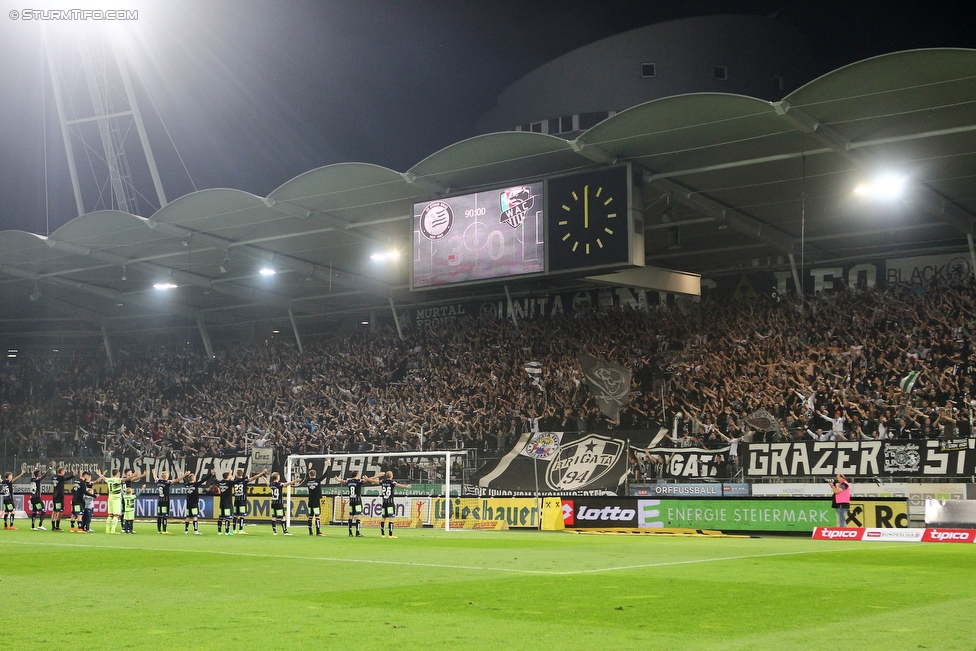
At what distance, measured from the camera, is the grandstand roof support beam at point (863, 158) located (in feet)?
81.5

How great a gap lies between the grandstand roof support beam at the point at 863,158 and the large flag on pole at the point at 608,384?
11.5 m

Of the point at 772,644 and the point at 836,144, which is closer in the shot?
the point at 772,644

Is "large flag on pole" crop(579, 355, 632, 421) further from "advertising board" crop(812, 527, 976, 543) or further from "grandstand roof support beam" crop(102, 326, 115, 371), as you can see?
"grandstand roof support beam" crop(102, 326, 115, 371)

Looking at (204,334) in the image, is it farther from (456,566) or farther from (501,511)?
(456,566)

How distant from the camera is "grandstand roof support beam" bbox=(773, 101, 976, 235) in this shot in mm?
24844

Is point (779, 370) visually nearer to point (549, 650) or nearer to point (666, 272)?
point (666, 272)

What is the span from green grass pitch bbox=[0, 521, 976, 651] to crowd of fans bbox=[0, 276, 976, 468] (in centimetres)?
1171

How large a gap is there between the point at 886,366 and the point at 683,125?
10566 millimetres

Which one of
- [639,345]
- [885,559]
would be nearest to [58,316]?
[639,345]

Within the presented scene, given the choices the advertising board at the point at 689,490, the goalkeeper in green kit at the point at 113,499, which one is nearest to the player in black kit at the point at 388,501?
the goalkeeper in green kit at the point at 113,499

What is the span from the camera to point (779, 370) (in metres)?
32.2

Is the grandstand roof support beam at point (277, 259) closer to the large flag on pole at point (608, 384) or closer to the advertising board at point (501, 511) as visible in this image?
the large flag on pole at point (608, 384)

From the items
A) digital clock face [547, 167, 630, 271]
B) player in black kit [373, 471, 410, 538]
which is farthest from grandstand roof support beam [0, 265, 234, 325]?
digital clock face [547, 167, 630, 271]

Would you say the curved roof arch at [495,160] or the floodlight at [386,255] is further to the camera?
the floodlight at [386,255]
